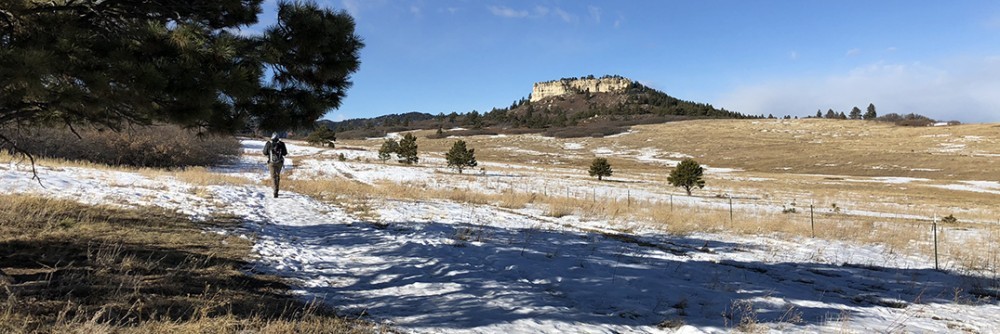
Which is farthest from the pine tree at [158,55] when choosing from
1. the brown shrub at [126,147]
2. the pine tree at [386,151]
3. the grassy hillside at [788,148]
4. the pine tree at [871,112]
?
the pine tree at [871,112]

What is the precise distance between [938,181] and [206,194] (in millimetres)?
56799

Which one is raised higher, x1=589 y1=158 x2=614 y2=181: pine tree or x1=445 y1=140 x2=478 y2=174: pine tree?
x1=445 y1=140 x2=478 y2=174: pine tree

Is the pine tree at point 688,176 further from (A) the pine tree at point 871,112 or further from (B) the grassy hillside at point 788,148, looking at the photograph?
(A) the pine tree at point 871,112

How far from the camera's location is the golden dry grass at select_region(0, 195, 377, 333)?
3.52m

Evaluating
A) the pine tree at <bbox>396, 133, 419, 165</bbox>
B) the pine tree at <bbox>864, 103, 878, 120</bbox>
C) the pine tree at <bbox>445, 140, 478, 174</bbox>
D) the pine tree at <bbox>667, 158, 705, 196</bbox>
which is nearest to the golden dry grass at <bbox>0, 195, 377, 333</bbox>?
the pine tree at <bbox>667, 158, 705, 196</bbox>

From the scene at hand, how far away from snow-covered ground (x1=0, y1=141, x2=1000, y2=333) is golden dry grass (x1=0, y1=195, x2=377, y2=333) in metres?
0.53

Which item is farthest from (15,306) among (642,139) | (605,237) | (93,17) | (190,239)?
(642,139)

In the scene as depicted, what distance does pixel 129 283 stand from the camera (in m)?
4.39

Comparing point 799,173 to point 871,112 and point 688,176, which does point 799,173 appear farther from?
point 871,112

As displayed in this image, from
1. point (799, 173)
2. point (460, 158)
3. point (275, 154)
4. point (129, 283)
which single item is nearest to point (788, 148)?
point (799, 173)

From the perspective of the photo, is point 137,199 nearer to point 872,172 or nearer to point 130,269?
point 130,269

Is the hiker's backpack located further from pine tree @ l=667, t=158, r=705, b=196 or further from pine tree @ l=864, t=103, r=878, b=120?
pine tree @ l=864, t=103, r=878, b=120

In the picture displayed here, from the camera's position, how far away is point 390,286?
5590 millimetres

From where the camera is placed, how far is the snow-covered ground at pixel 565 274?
4.84 m
